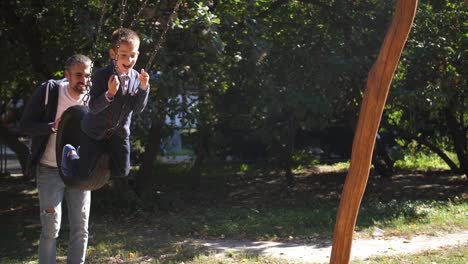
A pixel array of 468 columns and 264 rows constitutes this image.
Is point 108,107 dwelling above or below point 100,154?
above

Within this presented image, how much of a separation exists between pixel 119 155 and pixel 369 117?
167cm

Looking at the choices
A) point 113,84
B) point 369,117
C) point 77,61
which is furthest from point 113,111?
point 369,117

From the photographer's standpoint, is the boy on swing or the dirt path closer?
the boy on swing

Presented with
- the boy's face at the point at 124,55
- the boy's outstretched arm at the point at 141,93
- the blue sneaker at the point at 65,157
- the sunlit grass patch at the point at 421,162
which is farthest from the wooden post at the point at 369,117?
the sunlit grass patch at the point at 421,162

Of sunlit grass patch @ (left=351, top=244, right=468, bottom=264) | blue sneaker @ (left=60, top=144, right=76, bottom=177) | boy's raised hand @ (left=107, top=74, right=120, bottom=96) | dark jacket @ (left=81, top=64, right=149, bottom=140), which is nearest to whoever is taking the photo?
boy's raised hand @ (left=107, top=74, right=120, bottom=96)

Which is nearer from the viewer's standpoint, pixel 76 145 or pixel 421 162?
pixel 76 145

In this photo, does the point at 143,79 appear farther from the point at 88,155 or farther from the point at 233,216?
the point at 233,216

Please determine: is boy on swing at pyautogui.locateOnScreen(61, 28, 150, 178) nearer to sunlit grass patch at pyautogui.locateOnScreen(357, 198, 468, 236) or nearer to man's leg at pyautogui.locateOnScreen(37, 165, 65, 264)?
man's leg at pyautogui.locateOnScreen(37, 165, 65, 264)

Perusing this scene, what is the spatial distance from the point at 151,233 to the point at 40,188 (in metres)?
3.17

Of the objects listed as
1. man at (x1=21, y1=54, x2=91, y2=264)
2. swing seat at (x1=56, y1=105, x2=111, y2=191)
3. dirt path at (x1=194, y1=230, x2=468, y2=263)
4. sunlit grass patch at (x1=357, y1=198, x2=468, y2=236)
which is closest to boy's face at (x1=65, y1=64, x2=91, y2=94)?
man at (x1=21, y1=54, x2=91, y2=264)

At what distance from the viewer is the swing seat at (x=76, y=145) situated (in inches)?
165

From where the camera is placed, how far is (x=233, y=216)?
895 cm

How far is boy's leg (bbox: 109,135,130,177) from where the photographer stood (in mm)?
4195

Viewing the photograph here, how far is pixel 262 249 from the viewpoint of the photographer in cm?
692
